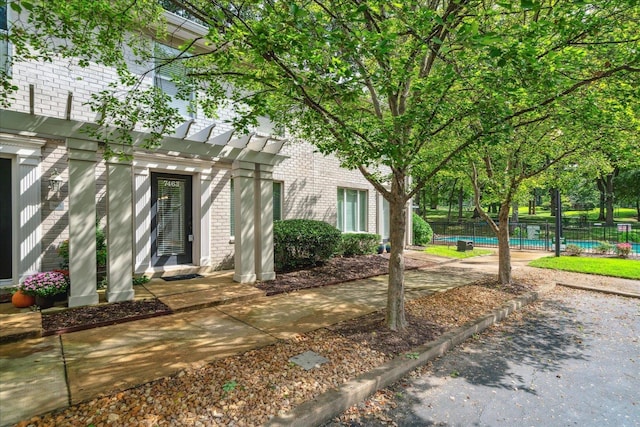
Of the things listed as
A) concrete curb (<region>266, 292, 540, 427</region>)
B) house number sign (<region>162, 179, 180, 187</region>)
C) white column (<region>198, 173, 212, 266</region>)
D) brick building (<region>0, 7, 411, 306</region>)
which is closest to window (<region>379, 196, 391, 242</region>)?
brick building (<region>0, 7, 411, 306</region>)

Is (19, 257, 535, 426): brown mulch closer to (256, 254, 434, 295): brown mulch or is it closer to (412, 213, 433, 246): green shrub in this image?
(256, 254, 434, 295): brown mulch

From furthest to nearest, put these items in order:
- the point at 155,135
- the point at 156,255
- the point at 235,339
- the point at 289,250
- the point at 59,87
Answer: the point at 289,250
the point at 156,255
the point at 59,87
the point at 155,135
the point at 235,339

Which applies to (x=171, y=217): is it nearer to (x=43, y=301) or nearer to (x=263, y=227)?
(x=263, y=227)

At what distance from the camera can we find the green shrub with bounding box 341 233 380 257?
11523 mm

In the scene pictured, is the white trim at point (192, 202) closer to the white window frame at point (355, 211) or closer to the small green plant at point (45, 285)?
the small green plant at point (45, 285)

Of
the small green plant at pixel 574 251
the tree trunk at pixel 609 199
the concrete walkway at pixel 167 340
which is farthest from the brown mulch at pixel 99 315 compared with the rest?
the tree trunk at pixel 609 199

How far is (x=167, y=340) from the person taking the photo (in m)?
4.42

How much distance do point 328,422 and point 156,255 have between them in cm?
669

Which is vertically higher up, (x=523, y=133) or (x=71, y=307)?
(x=523, y=133)

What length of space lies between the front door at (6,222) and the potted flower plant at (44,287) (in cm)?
137

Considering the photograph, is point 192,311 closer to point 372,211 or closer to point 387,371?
point 387,371

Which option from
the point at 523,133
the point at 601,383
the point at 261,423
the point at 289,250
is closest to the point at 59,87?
the point at 289,250

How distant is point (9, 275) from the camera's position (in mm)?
6367

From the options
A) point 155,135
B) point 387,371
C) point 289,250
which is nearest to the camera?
point 387,371
